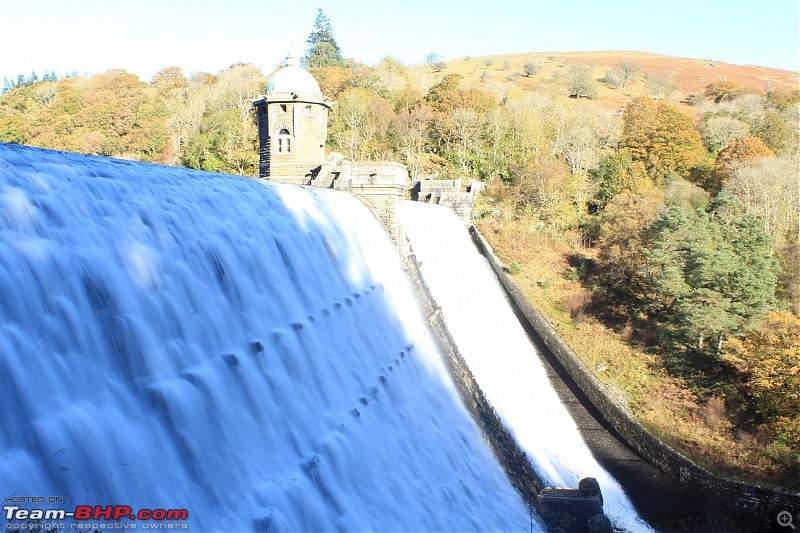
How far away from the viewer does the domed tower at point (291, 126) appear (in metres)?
24.8

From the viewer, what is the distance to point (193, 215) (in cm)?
765

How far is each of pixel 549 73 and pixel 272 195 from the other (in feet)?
281

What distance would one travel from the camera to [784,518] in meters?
13.6

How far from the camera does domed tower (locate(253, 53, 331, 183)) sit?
81.5 feet

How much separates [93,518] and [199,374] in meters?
1.93

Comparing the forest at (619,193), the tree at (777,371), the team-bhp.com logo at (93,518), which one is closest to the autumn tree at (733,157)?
the forest at (619,193)

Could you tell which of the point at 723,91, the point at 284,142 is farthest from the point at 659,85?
the point at 284,142

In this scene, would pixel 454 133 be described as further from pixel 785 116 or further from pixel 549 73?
pixel 549 73

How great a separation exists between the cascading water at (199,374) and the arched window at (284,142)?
14.9 m

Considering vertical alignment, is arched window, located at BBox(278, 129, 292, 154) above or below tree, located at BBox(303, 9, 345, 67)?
below

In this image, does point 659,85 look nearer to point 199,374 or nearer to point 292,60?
point 292,60

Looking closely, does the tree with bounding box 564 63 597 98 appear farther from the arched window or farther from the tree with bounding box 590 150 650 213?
the arched window

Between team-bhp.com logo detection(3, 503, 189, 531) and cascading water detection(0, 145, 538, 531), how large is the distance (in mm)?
44

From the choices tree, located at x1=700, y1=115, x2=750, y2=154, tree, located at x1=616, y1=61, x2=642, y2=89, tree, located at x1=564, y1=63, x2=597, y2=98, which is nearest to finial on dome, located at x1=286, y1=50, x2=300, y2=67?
tree, located at x1=700, y1=115, x2=750, y2=154
